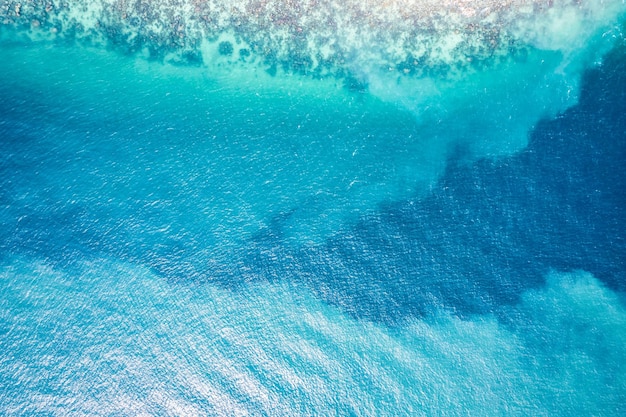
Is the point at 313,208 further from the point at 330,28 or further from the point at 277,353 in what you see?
the point at 330,28

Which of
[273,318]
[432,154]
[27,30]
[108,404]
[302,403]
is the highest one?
[432,154]

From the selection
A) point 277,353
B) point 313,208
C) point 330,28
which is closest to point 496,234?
point 313,208

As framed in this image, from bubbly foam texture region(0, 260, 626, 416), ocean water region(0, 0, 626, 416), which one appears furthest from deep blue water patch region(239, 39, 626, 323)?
bubbly foam texture region(0, 260, 626, 416)

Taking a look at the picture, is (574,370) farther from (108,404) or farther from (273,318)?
(108,404)

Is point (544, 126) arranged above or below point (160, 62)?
above

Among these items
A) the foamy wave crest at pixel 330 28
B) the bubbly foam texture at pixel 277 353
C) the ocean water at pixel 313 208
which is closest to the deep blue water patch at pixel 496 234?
the ocean water at pixel 313 208

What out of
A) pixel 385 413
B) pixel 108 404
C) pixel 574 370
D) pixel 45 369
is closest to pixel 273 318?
pixel 385 413

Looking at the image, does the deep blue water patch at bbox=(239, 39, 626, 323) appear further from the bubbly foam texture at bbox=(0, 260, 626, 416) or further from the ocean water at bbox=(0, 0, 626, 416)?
the bubbly foam texture at bbox=(0, 260, 626, 416)
